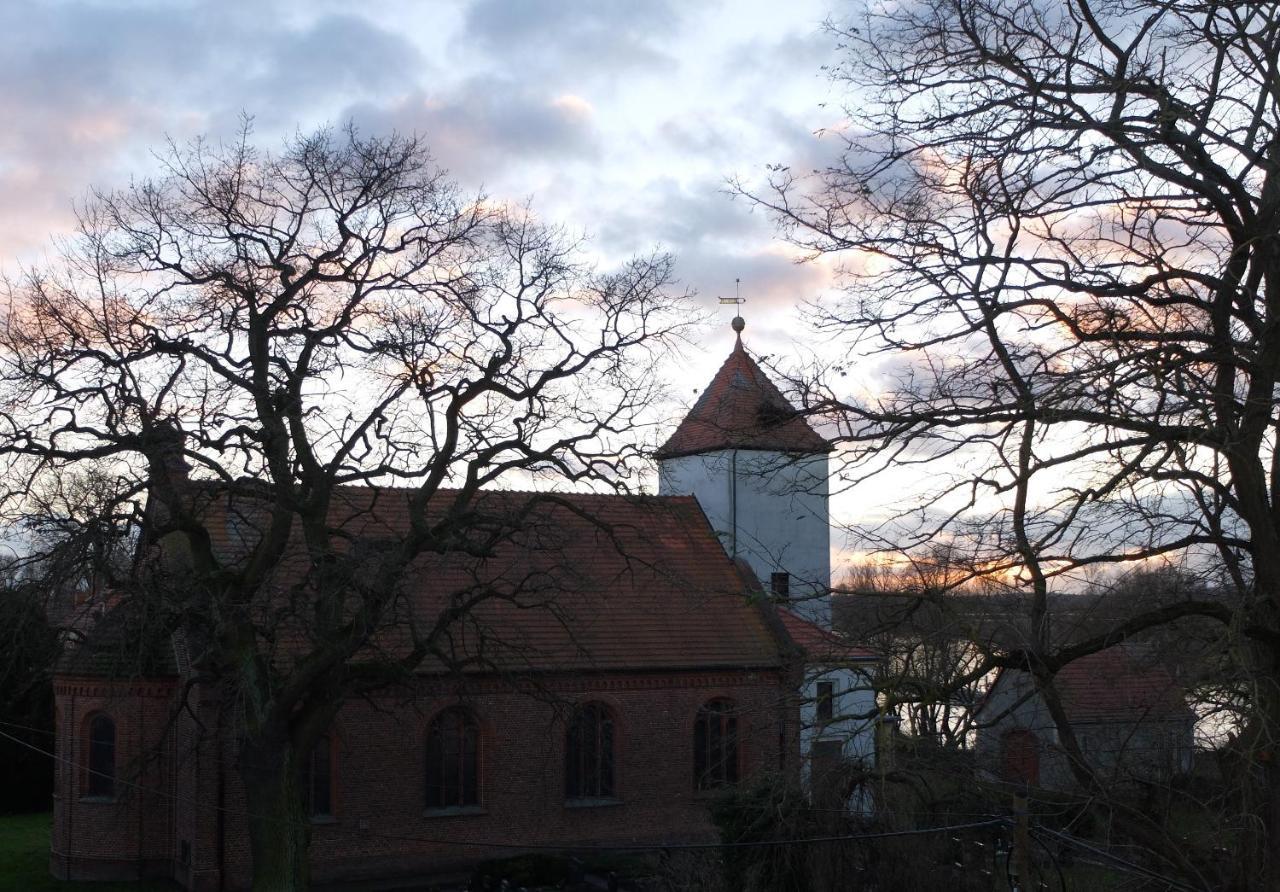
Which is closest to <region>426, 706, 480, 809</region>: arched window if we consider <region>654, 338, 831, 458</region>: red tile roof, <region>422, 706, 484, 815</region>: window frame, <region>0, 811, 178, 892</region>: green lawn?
<region>422, 706, 484, 815</region>: window frame

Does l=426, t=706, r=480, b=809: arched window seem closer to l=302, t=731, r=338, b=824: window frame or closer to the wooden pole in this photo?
l=302, t=731, r=338, b=824: window frame

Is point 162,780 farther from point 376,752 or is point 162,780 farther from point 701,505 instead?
point 701,505

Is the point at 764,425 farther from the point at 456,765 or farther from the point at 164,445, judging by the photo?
the point at 456,765

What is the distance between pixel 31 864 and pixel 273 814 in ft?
36.2

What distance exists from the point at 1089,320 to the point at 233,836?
19749 millimetres

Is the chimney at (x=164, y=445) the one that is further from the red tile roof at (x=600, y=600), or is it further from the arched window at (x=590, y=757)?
the arched window at (x=590, y=757)

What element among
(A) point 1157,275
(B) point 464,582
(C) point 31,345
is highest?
(C) point 31,345

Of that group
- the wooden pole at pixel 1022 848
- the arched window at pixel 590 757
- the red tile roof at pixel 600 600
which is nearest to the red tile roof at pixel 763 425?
the wooden pole at pixel 1022 848

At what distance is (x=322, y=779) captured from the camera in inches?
969

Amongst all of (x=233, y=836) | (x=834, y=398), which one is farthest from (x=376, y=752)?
(x=834, y=398)

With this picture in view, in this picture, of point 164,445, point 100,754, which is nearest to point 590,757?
point 100,754

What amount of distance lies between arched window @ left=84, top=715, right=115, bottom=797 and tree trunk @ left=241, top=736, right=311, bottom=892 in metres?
7.14

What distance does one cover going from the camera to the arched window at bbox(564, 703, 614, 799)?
26594 millimetres

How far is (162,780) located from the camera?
24.7m
